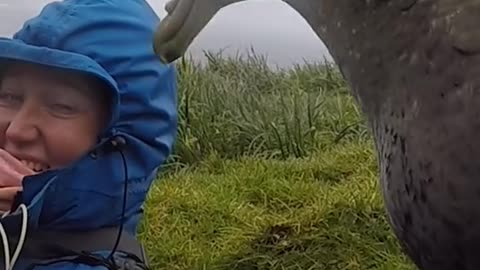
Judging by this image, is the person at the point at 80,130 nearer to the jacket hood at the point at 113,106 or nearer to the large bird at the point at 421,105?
the jacket hood at the point at 113,106

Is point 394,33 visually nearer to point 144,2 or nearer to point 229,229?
point 144,2

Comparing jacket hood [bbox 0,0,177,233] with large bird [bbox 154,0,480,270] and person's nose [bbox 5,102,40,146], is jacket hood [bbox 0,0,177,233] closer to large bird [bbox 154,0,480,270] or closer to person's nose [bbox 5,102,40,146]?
person's nose [bbox 5,102,40,146]

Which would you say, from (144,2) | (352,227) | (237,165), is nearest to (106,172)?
(144,2)

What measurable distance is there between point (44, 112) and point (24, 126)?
0.09 ft

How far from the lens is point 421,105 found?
55cm

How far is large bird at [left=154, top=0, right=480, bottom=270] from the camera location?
53cm

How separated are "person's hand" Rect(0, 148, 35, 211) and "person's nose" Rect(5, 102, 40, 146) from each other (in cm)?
2

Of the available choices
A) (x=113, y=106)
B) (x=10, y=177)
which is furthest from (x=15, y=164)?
(x=113, y=106)

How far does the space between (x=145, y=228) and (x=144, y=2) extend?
3.51 feet

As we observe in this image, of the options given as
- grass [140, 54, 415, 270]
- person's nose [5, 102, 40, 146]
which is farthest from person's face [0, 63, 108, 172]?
grass [140, 54, 415, 270]

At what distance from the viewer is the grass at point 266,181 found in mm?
2088

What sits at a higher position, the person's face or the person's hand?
the person's face

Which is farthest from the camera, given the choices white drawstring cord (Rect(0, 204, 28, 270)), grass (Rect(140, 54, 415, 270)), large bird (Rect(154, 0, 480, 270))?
grass (Rect(140, 54, 415, 270))

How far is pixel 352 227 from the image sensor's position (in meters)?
2.12
